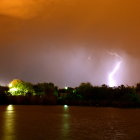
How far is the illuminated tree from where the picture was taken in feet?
226

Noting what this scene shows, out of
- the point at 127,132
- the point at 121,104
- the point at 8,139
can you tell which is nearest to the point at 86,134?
the point at 127,132

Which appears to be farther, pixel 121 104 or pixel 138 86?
pixel 138 86

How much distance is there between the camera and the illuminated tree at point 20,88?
6888 centimetres

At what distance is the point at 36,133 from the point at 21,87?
49.5 metres

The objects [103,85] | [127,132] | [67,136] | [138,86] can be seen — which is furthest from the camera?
[138,86]

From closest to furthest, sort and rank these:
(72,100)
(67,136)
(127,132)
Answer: (67,136), (127,132), (72,100)

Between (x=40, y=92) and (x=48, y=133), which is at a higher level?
(x=40, y=92)

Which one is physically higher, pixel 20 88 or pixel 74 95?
pixel 20 88

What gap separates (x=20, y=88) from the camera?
70.2 metres

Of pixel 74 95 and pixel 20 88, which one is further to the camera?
pixel 20 88

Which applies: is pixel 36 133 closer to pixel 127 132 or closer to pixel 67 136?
pixel 67 136

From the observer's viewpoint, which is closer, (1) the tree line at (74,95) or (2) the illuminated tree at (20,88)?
(1) the tree line at (74,95)

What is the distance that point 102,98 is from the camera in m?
67.9

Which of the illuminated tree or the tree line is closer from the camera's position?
the tree line
